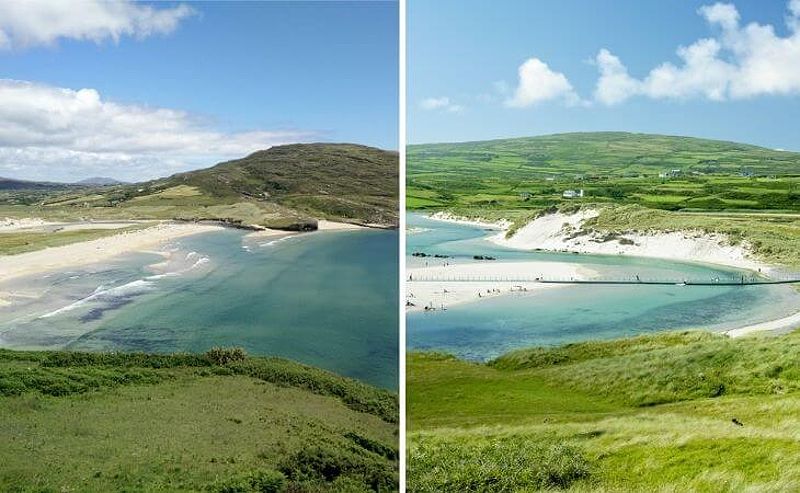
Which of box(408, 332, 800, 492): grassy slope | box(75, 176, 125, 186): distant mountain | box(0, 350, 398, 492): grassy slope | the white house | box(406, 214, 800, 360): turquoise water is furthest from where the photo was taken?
box(75, 176, 125, 186): distant mountain

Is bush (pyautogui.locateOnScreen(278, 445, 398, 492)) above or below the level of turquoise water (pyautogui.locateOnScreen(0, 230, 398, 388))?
below

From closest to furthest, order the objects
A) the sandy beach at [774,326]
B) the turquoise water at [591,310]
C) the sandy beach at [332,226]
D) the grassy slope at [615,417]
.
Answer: the grassy slope at [615,417]
the sandy beach at [774,326]
the turquoise water at [591,310]
the sandy beach at [332,226]

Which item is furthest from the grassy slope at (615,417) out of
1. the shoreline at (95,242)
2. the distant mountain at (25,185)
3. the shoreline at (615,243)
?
the distant mountain at (25,185)

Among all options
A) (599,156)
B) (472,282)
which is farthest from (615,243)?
(472,282)

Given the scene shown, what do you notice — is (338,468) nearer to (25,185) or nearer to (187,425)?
(187,425)

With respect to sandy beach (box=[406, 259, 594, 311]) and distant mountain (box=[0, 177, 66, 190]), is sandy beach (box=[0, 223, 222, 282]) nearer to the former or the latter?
distant mountain (box=[0, 177, 66, 190])

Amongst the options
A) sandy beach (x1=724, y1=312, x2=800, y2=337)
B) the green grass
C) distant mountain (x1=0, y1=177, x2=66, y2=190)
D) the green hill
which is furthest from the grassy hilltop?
sandy beach (x1=724, y1=312, x2=800, y2=337)

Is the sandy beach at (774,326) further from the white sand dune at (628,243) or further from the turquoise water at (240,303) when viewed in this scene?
the turquoise water at (240,303)
